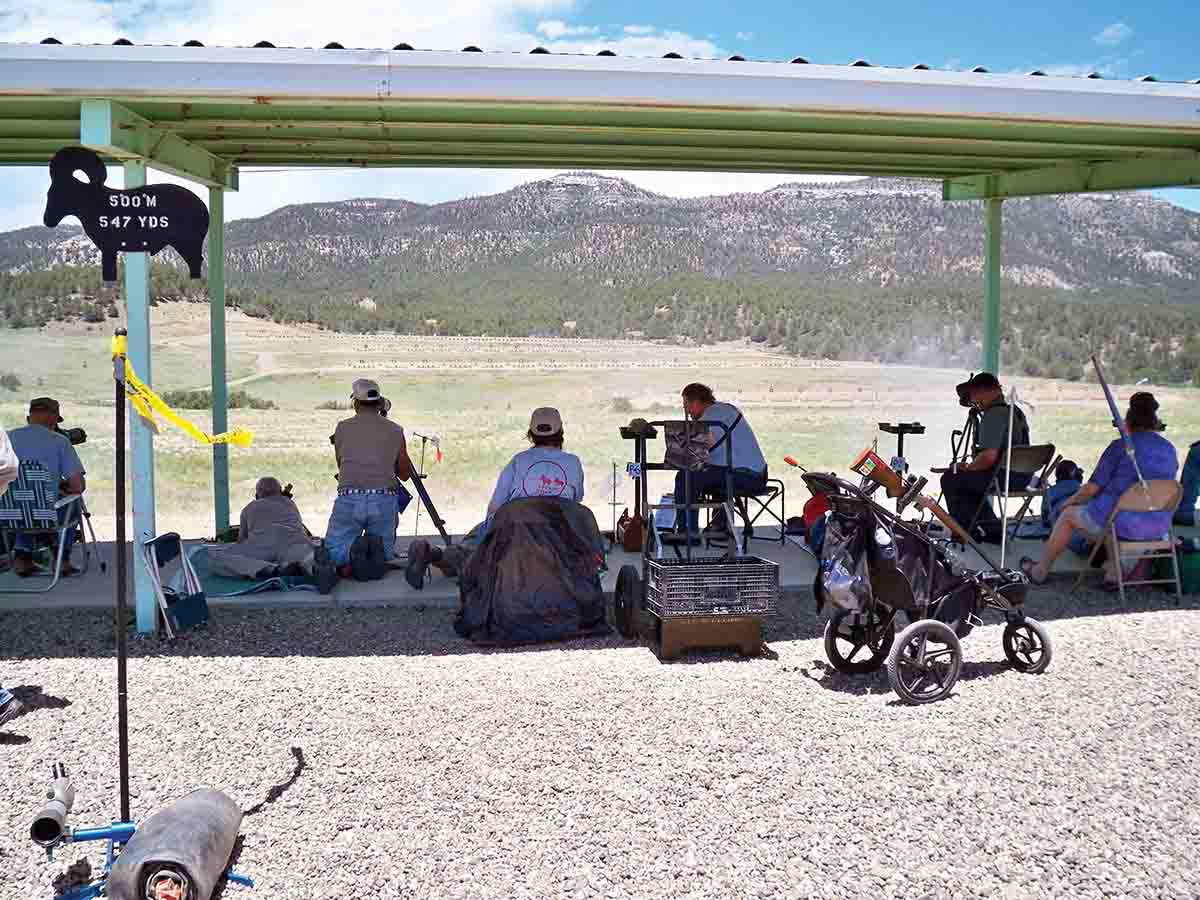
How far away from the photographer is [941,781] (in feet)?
13.2

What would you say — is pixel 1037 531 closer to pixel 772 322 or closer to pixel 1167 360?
pixel 1167 360

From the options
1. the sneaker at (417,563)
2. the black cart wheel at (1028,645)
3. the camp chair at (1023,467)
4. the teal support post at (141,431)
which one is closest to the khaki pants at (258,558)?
the sneaker at (417,563)

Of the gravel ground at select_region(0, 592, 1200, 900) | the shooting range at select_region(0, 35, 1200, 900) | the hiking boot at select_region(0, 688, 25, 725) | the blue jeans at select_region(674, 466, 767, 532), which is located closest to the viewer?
the gravel ground at select_region(0, 592, 1200, 900)

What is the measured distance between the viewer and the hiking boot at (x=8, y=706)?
178 inches

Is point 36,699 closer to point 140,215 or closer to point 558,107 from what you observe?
point 140,215

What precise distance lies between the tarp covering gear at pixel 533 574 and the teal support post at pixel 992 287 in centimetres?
476

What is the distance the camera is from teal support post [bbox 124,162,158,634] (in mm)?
5551

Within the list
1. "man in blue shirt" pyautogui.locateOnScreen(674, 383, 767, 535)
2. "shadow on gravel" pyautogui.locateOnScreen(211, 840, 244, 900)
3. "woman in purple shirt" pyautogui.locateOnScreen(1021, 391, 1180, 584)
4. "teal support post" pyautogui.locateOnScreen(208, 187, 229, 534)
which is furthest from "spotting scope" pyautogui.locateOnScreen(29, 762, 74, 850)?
"woman in purple shirt" pyautogui.locateOnScreen(1021, 391, 1180, 584)

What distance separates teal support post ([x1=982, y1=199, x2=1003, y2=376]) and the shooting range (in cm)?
137

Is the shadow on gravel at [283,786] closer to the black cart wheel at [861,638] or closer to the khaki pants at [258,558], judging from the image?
the black cart wheel at [861,638]

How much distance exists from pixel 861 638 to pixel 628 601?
116cm

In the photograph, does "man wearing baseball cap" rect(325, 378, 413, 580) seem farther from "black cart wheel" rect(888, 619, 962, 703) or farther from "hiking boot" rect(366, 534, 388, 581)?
"black cart wheel" rect(888, 619, 962, 703)

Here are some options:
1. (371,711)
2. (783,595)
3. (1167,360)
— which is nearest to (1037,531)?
(783,595)

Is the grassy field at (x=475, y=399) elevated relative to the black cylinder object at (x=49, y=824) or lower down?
elevated
